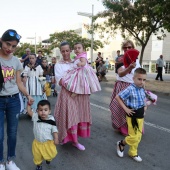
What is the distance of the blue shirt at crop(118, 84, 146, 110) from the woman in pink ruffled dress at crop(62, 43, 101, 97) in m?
0.59

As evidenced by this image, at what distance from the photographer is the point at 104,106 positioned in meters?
7.83

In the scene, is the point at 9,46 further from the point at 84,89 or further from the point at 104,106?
the point at 104,106

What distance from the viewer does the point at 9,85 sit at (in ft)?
9.46

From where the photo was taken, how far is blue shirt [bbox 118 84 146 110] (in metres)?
3.45

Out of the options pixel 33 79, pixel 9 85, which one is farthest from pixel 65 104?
pixel 33 79

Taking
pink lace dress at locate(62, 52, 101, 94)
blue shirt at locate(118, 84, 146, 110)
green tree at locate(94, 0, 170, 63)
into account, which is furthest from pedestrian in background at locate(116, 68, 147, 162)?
green tree at locate(94, 0, 170, 63)

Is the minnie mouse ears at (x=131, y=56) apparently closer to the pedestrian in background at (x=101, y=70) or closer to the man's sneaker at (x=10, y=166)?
the man's sneaker at (x=10, y=166)

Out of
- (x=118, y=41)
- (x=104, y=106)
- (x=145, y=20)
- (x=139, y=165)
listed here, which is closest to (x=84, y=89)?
(x=139, y=165)

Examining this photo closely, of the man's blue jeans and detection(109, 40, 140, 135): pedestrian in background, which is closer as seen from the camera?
the man's blue jeans

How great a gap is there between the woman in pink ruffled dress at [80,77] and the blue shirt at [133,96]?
59 centimetres

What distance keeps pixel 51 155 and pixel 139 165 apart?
1.29 metres

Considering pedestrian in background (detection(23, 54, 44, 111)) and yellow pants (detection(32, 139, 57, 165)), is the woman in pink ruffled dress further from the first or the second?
pedestrian in background (detection(23, 54, 44, 111))

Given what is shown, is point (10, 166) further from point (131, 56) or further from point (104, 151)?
point (131, 56)

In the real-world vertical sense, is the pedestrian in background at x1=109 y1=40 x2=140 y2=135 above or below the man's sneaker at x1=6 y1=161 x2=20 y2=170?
above
